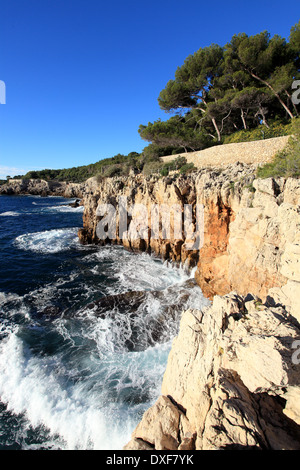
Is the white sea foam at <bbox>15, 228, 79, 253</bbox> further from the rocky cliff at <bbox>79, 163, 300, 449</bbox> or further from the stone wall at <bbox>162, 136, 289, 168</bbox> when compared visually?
the stone wall at <bbox>162, 136, 289, 168</bbox>

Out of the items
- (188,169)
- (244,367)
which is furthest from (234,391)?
(188,169)

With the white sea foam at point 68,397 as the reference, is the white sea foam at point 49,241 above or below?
above

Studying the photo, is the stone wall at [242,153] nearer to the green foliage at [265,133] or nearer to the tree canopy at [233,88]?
the green foliage at [265,133]

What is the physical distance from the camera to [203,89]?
32781 millimetres

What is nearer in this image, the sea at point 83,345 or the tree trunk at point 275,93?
the sea at point 83,345

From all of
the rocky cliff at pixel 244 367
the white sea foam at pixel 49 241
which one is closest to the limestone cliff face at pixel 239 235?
the rocky cliff at pixel 244 367

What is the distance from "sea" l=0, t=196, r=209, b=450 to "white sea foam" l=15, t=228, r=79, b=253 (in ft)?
11.3

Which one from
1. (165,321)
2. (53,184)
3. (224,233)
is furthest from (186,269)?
(53,184)

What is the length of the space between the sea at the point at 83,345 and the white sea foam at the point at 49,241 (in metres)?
3.43

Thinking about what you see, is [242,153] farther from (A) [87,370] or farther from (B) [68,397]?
(B) [68,397]

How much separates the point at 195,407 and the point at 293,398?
64.3 inches

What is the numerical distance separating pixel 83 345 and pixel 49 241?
54.3 feet

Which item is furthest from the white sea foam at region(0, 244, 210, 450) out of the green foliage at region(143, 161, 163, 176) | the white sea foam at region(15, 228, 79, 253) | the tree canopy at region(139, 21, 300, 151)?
the tree canopy at region(139, 21, 300, 151)

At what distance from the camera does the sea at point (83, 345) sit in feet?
18.9
